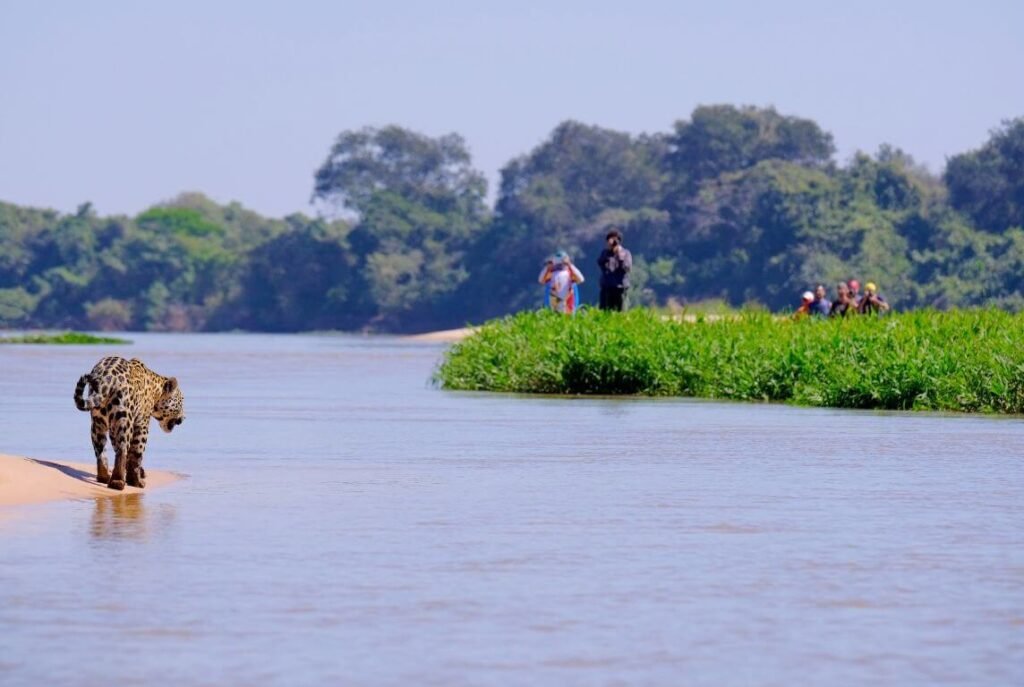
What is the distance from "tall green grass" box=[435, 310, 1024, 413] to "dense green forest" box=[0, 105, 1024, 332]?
166 ft

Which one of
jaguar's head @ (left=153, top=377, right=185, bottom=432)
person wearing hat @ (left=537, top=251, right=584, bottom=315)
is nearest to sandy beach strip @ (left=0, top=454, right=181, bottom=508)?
jaguar's head @ (left=153, top=377, right=185, bottom=432)

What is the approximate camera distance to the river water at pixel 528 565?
6734 mm

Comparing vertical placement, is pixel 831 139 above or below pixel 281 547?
above

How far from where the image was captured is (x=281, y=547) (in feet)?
30.7

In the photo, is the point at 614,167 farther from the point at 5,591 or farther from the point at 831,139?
the point at 5,591

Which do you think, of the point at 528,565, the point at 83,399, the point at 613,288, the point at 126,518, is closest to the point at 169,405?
the point at 83,399

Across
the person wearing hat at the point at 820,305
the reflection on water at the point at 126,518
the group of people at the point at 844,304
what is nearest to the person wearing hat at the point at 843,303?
the group of people at the point at 844,304

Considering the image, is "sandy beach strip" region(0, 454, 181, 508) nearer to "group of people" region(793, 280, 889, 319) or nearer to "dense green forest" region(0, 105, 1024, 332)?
"group of people" region(793, 280, 889, 319)

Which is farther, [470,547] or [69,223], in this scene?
[69,223]

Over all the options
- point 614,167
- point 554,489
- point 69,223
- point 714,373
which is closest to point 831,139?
point 614,167

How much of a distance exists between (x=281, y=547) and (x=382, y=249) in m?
99.8

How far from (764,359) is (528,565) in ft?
51.0

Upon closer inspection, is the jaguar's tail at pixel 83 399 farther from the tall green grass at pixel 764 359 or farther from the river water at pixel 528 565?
the tall green grass at pixel 764 359

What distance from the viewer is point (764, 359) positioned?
24141mm
